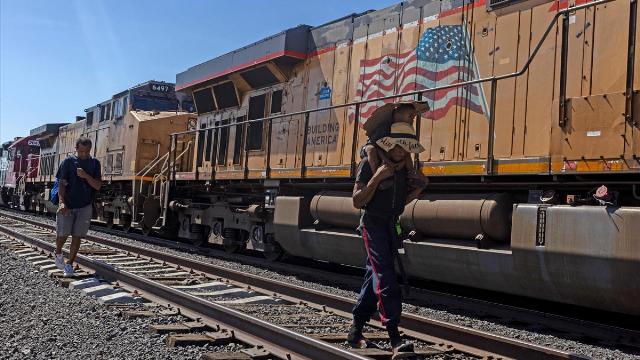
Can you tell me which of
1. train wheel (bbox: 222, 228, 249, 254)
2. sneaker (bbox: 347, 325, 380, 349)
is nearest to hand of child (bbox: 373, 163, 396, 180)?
sneaker (bbox: 347, 325, 380, 349)

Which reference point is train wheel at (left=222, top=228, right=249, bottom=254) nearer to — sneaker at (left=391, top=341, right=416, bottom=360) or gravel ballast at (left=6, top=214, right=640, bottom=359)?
gravel ballast at (left=6, top=214, right=640, bottom=359)

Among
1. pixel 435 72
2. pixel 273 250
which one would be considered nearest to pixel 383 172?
pixel 435 72

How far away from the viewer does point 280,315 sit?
515 centimetres

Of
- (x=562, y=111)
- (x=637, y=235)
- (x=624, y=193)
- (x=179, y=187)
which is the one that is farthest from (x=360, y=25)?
(x=179, y=187)

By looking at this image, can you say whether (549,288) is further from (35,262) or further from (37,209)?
(37,209)

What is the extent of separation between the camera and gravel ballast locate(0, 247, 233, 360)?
12.7ft

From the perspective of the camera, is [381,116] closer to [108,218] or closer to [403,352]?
[403,352]

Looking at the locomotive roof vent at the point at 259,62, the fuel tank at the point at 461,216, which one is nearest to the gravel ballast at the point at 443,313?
the fuel tank at the point at 461,216

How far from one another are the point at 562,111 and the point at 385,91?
296 centimetres

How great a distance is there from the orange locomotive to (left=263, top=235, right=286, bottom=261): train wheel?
3 centimetres

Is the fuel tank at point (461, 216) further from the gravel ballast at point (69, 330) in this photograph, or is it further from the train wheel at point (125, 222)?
the train wheel at point (125, 222)

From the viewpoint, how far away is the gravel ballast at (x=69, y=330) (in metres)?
3.87

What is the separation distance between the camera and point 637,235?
14.3 ft

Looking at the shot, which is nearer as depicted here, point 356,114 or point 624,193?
point 624,193
